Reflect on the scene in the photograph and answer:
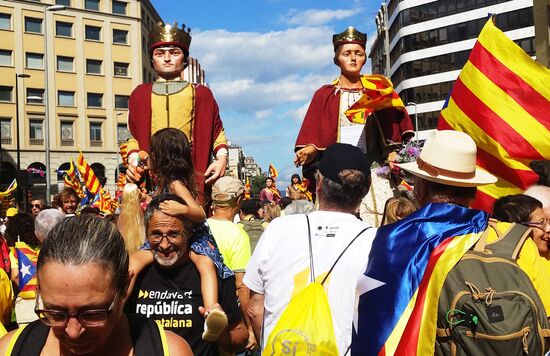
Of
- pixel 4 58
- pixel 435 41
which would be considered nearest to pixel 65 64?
pixel 4 58

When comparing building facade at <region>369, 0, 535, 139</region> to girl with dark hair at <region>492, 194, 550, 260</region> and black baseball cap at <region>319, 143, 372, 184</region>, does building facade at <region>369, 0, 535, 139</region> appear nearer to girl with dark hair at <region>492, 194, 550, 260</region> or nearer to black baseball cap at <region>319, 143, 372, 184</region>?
girl with dark hair at <region>492, 194, 550, 260</region>

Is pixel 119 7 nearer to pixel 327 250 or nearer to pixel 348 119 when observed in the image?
pixel 348 119

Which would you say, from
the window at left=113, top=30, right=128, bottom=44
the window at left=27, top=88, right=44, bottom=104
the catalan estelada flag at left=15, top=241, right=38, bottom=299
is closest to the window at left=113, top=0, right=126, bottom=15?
the window at left=113, top=30, right=128, bottom=44

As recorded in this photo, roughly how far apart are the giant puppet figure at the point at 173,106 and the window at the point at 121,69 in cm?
5154

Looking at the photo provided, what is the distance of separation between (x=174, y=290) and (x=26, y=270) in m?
2.85

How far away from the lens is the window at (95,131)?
176ft

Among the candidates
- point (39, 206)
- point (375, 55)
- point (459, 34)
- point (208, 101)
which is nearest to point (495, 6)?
point (459, 34)

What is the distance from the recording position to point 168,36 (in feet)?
16.8

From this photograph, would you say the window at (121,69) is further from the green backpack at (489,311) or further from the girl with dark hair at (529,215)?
the green backpack at (489,311)

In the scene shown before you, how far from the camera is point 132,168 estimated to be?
4.70 metres

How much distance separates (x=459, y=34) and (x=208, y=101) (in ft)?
173

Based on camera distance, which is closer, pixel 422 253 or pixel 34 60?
pixel 422 253

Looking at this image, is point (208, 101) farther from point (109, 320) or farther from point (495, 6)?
point (495, 6)

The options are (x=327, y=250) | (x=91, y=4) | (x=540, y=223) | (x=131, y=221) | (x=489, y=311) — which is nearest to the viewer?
(x=489, y=311)
